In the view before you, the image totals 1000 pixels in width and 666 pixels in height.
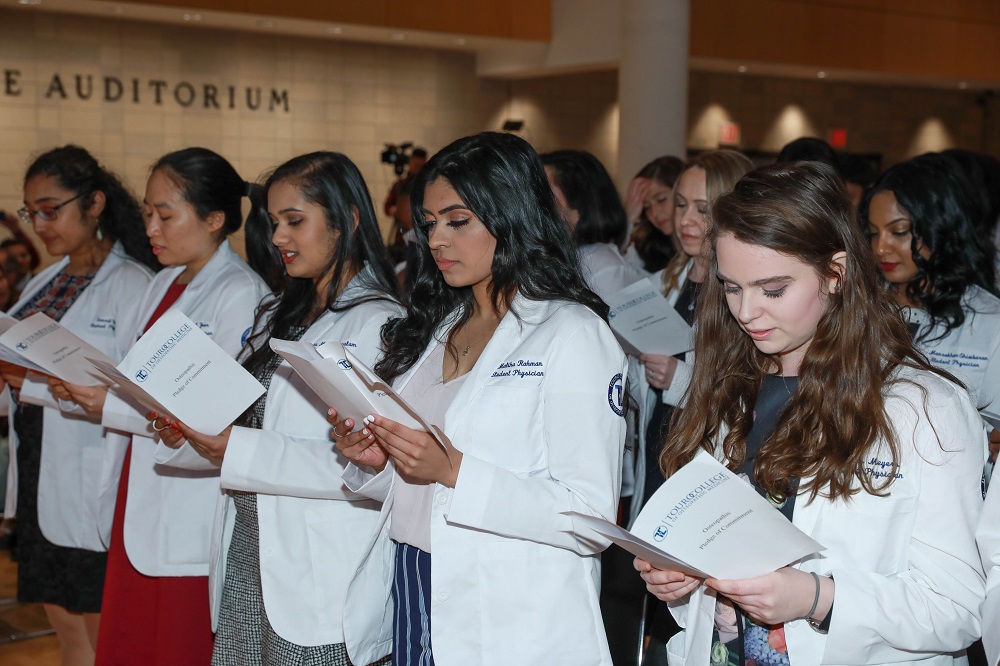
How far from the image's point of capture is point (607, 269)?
136 inches

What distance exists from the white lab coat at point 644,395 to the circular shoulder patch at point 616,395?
1035 mm

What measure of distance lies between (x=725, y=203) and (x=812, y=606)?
642mm

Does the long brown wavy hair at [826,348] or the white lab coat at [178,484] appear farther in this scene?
the white lab coat at [178,484]

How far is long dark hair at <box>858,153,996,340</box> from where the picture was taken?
103 inches

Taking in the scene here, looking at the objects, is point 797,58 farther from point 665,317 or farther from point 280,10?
point 665,317

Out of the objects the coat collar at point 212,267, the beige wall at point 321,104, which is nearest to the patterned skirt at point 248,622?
the coat collar at point 212,267

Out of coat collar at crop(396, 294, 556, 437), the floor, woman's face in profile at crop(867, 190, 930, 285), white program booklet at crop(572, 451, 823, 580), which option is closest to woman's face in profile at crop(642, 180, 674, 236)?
woman's face in profile at crop(867, 190, 930, 285)

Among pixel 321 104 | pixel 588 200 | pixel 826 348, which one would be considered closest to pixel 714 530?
pixel 826 348

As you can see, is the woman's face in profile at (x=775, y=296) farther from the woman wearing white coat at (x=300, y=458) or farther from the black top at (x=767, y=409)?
the woman wearing white coat at (x=300, y=458)

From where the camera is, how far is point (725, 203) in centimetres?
163

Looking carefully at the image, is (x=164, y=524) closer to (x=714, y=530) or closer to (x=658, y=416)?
(x=658, y=416)

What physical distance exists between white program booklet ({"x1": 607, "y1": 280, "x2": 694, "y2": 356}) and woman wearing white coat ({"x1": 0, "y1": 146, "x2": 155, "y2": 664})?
1597mm

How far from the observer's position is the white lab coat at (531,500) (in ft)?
5.63

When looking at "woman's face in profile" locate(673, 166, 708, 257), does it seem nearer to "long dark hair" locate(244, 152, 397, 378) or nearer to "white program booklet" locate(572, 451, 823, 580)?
"long dark hair" locate(244, 152, 397, 378)
